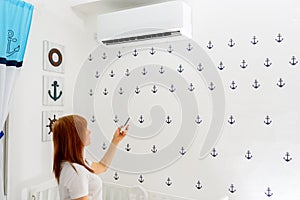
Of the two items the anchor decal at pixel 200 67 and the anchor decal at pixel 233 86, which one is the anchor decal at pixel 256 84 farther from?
the anchor decal at pixel 200 67

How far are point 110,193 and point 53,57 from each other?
3.83 feet

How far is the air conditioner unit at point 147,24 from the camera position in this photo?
2.18 meters

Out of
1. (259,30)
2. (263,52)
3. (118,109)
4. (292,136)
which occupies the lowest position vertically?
(292,136)

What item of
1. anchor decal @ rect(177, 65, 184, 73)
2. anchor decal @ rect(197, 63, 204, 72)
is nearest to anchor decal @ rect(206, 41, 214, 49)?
anchor decal @ rect(197, 63, 204, 72)

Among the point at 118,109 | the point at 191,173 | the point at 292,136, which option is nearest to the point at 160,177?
the point at 191,173

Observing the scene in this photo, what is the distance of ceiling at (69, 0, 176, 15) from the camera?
98.3 inches

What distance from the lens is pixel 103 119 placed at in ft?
8.94

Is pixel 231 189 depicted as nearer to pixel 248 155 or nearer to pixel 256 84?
pixel 248 155

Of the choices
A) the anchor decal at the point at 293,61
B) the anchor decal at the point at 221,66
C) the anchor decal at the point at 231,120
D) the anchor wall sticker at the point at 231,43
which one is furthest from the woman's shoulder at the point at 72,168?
the anchor decal at the point at 293,61

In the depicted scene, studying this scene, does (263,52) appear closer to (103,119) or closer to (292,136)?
(292,136)

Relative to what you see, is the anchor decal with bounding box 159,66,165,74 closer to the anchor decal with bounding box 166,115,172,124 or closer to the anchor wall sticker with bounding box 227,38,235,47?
the anchor decal with bounding box 166,115,172,124

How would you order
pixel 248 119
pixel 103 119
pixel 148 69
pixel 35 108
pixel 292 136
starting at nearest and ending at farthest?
pixel 292 136, pixel 248 119, pixel 35 108, pixel 148 69, pixel 103 119

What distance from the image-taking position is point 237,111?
84.4 inches

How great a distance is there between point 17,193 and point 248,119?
160 centimetres
